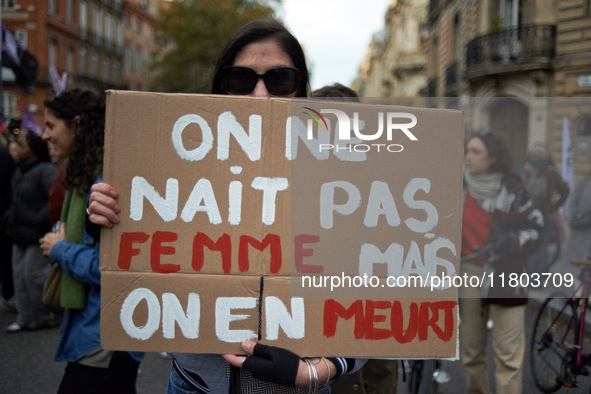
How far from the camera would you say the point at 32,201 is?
533 cm

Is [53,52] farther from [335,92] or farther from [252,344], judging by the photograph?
[252,344]

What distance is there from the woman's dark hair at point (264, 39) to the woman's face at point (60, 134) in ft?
3.45

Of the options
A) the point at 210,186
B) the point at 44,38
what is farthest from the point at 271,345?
the point at 44,38

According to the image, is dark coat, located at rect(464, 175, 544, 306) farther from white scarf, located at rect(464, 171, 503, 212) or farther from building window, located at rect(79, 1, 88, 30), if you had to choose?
building window, located at rect(79, 1, 88, 30)

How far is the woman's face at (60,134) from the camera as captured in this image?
2.49 m

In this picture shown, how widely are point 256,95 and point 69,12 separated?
4008 cm

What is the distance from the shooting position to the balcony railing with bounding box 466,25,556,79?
15945mm

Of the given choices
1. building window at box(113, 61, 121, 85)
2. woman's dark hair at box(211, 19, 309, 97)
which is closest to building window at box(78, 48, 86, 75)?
building window at box(113, 61, 121, 85)

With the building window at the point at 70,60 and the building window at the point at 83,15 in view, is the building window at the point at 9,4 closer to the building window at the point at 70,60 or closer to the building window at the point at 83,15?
the building window at the point at 70,60

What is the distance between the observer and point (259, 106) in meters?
1.47

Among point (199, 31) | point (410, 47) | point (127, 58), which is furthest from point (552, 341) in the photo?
point (127, 58)

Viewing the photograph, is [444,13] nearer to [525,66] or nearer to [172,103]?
[525,66]

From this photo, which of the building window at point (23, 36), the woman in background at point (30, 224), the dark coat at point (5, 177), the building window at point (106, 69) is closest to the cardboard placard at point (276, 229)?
the woman in background at point (30, 224)

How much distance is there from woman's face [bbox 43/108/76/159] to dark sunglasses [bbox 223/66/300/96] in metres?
1.17
